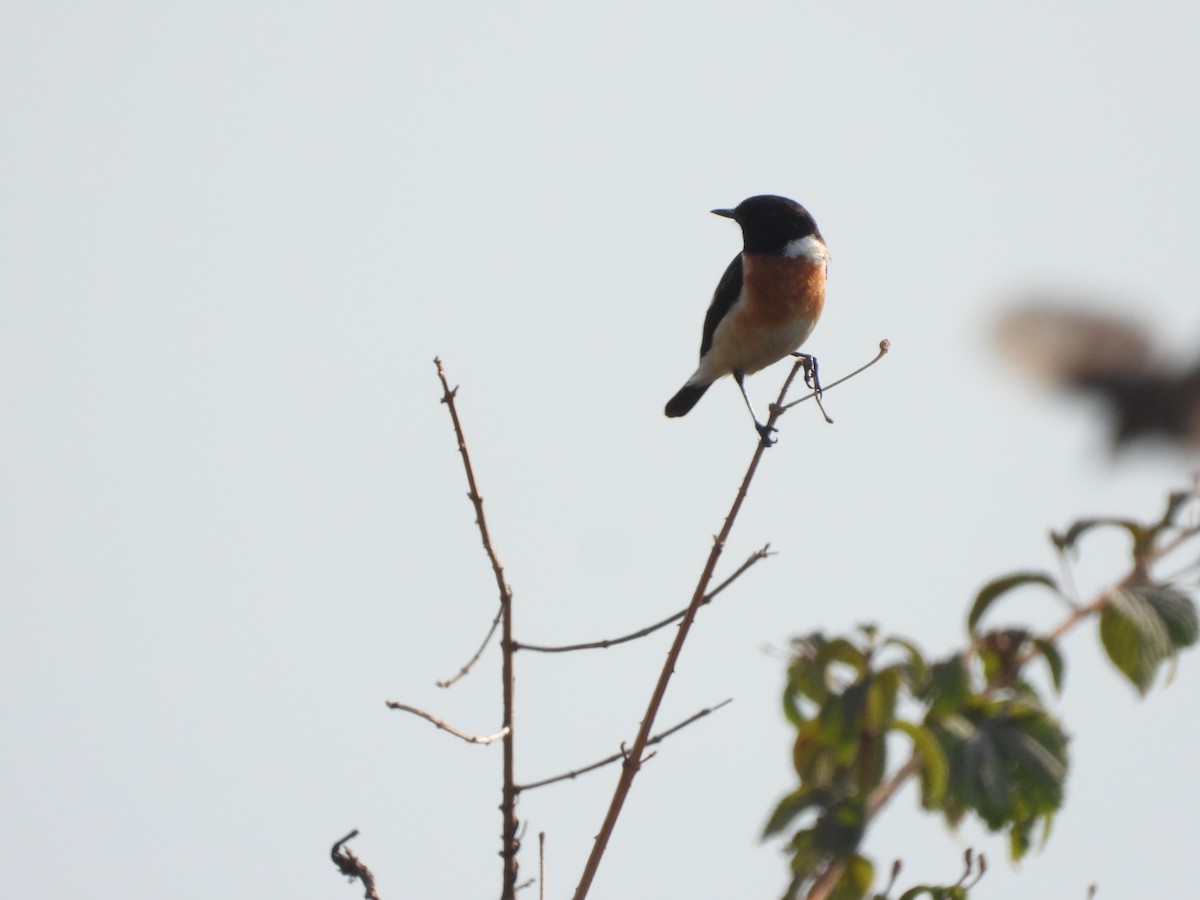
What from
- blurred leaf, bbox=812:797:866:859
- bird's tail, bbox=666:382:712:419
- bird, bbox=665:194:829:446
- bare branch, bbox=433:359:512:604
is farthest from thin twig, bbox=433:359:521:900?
bird's tail, bbox=666:382:712:419

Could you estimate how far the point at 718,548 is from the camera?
2.76 meters

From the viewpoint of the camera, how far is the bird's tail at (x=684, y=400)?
8.82 meters

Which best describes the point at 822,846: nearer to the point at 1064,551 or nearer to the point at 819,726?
the point at 819,726

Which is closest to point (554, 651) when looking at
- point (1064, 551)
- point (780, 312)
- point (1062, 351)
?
point (1064, 551)

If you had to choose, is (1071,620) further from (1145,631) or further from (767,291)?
(767,291)

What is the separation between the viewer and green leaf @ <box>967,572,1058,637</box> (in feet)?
5.42

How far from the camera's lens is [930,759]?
1.60 metres

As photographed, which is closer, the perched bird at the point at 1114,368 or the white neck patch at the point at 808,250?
the perched bird at the point at 1114,368

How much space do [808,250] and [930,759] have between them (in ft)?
20.4

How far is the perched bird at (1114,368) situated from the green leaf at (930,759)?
1.46 feet

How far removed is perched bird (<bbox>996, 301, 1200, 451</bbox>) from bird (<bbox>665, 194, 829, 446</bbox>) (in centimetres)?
571

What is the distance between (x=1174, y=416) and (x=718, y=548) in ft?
5.06

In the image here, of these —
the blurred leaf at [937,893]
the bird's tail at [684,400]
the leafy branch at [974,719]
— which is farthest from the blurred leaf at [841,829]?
the bird's tail at [684,400]

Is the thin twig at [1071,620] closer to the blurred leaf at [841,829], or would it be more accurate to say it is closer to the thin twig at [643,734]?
the blurred leaf at [841,829]
